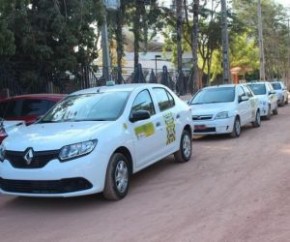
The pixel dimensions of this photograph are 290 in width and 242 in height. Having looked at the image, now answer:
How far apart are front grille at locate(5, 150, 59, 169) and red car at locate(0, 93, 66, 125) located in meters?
4.29

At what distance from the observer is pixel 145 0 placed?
3014 cm

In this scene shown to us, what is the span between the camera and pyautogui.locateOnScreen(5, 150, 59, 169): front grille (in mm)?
7047

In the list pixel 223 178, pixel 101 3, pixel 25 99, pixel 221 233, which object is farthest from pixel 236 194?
pixel 101 3

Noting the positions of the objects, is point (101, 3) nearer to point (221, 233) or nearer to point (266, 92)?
point (266, 92)

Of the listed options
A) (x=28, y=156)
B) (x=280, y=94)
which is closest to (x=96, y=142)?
(x=28, y=156)

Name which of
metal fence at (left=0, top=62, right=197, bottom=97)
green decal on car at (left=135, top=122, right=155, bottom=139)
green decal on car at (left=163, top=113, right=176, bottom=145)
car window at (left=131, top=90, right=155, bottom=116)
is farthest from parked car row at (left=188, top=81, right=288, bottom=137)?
metal fence at (left=0, top=62, right=197, bottom=97)

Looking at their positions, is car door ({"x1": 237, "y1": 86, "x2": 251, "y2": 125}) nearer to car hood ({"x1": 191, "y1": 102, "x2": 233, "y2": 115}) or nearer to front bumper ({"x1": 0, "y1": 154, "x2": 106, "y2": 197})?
car hood ({"x1": 191, "y1": 102, "x2": 233, "y2": 115})

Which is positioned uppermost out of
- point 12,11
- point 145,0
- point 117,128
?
point 145,0

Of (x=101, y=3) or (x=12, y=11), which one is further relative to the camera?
(x=101, y=3)

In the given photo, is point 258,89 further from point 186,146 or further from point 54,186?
point 54,186

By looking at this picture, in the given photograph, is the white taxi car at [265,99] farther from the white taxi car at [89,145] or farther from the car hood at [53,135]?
the car hood at [53,135]

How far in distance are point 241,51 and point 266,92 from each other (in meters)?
39.1

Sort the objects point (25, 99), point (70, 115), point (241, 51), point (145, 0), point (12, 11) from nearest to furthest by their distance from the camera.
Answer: point (70, 115)
point (25, 99)
point (12, 11)
point (145, 0)
point (241, 51)

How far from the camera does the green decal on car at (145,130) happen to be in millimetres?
8305
